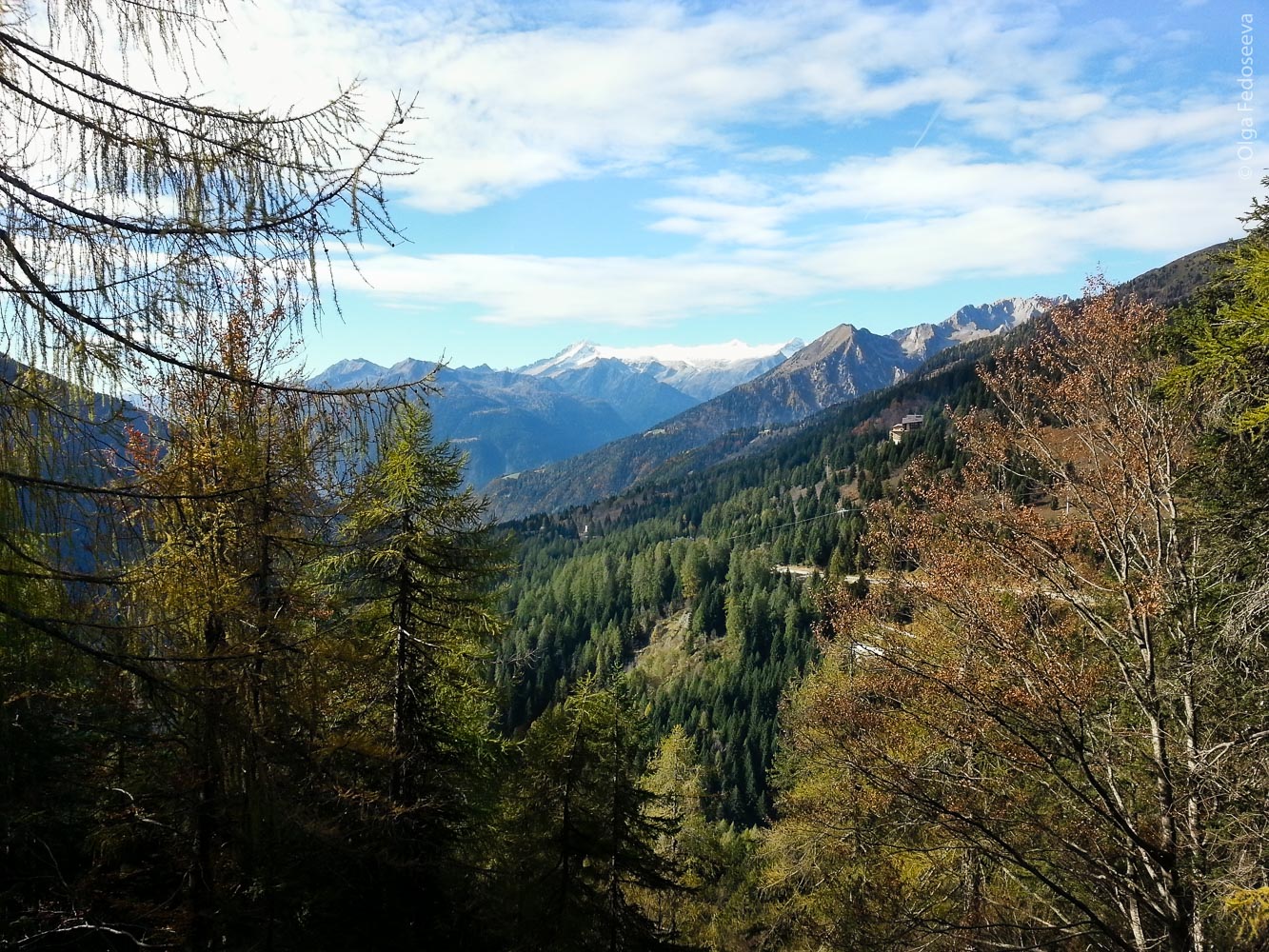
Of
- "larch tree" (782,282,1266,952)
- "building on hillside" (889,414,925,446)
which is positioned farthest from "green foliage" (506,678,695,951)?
"building on hillside" (889,414,925,446)

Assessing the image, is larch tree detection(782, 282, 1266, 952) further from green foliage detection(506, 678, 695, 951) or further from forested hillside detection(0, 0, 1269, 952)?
green foliage detection(506, 678, 695, 951)

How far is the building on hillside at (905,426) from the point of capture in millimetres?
145887

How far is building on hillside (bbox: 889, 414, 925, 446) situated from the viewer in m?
146

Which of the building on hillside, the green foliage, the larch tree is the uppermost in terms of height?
the building on hillside

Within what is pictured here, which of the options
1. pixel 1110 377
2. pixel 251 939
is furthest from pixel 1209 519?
pixel 251 939

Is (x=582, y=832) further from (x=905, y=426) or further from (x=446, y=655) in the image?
(x=905, y=426)

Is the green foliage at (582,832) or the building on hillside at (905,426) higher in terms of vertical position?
the building on hillside at (905,426)

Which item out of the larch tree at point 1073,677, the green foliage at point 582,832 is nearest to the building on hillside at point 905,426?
the green foliage at point 582,832

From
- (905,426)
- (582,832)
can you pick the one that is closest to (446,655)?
(582,832)

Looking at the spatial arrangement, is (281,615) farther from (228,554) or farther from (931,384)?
(931,384)

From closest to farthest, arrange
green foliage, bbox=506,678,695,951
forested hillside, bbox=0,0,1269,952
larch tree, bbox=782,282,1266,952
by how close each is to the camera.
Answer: forested hillside, bbox=0,0,1269,952 → larch tree, bbox=782,282,1266,952 → green foliage, bbox=506,678,695,951

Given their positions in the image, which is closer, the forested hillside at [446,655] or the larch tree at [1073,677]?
the forested hillside at [446,655]

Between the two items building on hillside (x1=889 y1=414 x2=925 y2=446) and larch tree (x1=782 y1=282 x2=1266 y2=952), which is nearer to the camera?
larch tree (x1=782 y1=282 x2=1266 y2=952)

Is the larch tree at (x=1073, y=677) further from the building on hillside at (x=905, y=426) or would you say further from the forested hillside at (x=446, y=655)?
the building on hillside at (x=905, y=426)
